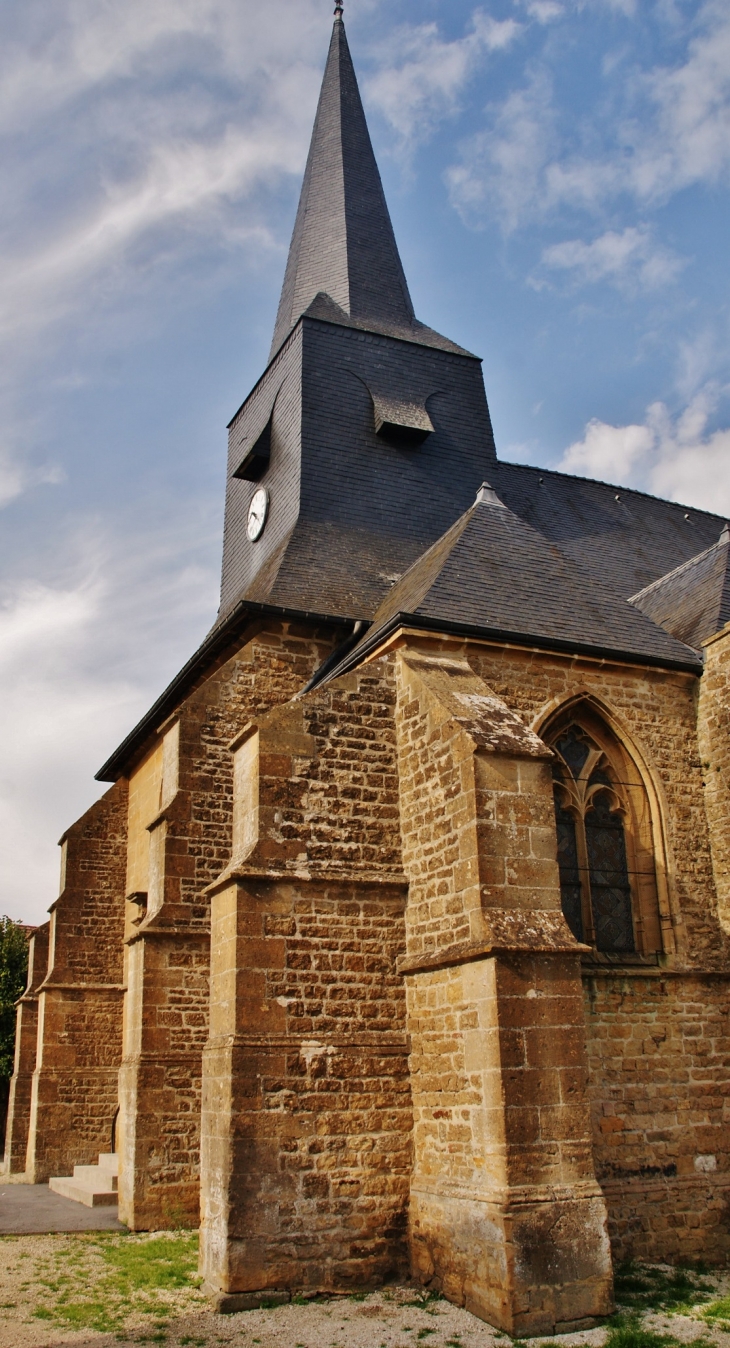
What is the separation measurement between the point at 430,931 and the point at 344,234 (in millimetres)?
13174

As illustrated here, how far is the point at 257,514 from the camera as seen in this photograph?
15.2m

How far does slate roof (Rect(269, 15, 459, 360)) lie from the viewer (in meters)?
16.7

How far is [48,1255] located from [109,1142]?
5.71m

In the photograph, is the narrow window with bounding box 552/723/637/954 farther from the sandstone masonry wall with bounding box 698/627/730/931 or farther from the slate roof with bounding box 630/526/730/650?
the slate roof with bounding box 630/526/730/650

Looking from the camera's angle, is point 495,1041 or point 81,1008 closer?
point 495,1041

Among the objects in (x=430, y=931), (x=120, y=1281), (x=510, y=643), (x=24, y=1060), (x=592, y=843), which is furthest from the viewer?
(x=24, y=1060)

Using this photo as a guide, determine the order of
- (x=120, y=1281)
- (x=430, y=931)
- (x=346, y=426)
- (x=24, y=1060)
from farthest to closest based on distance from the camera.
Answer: (x=24, y=1060) < (x=346, y=426) < (x=430, y=931) < (x=120, y=1281)

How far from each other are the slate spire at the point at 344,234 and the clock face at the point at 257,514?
3.00 m

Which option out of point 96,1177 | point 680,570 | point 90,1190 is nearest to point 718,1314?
point 90,1190

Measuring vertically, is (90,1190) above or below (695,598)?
below

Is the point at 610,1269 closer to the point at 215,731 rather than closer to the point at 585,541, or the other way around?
the point at 215,731

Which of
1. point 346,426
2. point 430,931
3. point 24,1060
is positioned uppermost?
point 346,426

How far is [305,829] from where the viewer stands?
818 cm

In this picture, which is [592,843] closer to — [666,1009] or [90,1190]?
[666,1009]
